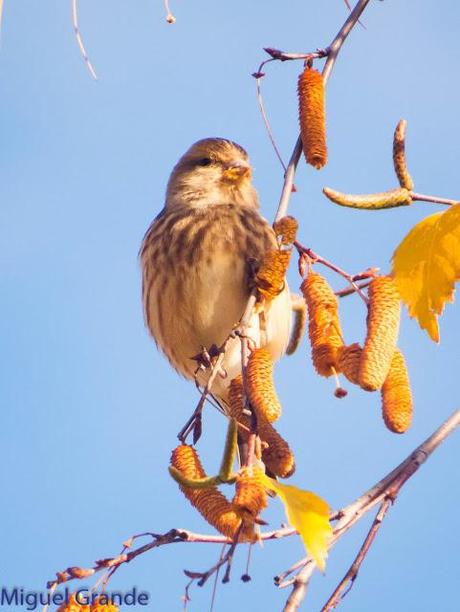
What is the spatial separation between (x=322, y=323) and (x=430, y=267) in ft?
1.47

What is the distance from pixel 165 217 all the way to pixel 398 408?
273cm

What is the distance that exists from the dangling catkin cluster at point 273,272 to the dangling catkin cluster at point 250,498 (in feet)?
3.02

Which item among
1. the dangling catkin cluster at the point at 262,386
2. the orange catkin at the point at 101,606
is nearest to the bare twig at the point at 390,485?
the dangling catkin cluster at the point at 262,386

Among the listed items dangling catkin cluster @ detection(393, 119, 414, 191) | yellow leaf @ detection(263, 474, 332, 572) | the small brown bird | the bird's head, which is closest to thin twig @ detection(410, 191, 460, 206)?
dangling catkin cluster @ detection(393, 119, 414, 191)

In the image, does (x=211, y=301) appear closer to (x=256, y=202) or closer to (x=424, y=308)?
(x=256, y=202)

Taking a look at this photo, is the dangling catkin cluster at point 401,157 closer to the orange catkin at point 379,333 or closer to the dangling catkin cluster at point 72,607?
the orange catkin at point 379,333

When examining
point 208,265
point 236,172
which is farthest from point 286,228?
point 236,172

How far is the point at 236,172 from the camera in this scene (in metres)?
4.93

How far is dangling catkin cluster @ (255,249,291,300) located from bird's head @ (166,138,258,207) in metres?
1.95

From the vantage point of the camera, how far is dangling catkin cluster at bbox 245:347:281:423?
7.63ft

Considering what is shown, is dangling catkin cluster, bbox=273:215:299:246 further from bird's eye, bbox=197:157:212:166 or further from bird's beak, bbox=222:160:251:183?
bird's eye, bbox=197:157:212:166

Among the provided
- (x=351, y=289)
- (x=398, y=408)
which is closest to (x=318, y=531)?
(x=398, y=408)

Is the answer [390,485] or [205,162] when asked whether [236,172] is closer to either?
[205,162]

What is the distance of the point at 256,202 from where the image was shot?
489cm
